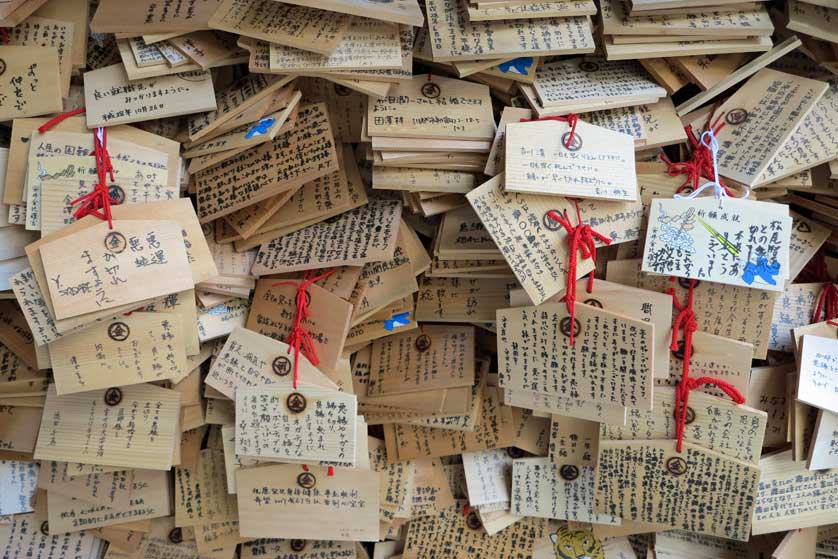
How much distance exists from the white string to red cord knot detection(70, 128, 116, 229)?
0.95 metres

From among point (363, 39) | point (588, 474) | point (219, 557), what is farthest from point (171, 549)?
point (363, 39)

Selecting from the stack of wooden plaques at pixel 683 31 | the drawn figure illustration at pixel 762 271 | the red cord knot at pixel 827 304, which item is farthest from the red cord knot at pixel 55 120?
the red cord knot at pixel 827 304

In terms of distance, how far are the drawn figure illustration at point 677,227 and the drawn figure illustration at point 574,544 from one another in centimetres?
70

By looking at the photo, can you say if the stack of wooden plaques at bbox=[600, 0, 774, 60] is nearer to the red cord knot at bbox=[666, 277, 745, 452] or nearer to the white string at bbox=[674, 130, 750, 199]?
the white string at bbox=[674, 130, 750, 199]

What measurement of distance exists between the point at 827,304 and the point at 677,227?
410mm

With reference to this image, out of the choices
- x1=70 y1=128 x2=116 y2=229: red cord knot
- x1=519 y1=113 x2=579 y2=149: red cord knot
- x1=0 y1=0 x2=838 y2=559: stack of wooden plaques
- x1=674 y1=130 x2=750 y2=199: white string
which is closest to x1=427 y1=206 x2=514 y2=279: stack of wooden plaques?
x1=0 y1=0 x2=838 y2=559: stack of wooden plaques

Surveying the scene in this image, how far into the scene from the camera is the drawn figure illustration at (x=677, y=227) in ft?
4.71

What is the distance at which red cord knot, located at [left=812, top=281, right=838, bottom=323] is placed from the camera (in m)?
1.61

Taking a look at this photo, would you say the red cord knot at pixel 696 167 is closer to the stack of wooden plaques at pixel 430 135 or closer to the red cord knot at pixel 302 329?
the stack of wooden plaques at pixel 430 135

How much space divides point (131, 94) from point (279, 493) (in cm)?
77

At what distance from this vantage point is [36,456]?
1528mm

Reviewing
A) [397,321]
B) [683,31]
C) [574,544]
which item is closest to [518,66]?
[683,31]

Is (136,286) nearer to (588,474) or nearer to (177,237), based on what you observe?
(177,237)

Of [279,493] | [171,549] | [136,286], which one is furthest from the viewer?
[171,549]
